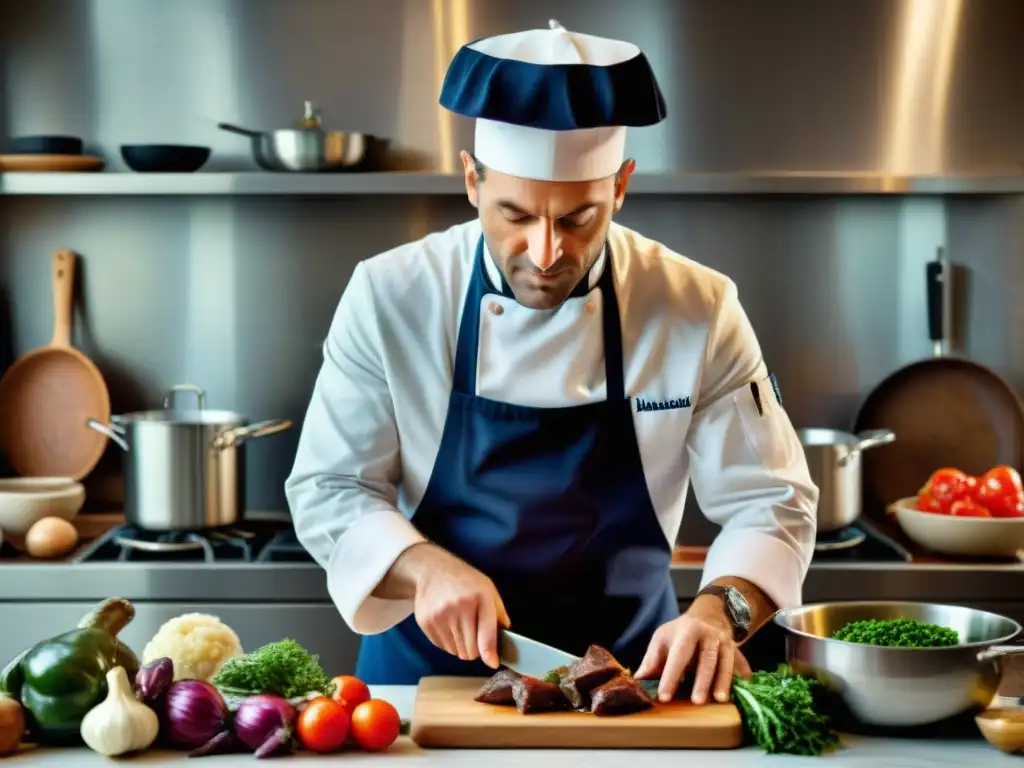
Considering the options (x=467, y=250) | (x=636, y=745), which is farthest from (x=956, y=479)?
(x=636, y=745)

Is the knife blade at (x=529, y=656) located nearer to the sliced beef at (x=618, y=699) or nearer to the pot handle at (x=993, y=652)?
the sliced beef at (x=618, y=699)

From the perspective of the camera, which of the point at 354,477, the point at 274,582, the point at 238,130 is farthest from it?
the point at 238,130

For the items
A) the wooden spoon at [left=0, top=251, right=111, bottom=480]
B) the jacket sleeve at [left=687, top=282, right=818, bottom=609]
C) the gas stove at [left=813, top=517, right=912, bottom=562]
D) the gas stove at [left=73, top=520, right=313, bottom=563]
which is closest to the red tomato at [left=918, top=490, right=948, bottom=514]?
the gas stove at [left=813, top=517, right=912, bottom=562]

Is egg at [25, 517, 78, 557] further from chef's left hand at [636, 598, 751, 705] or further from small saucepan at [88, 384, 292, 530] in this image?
chef's left hand at [636, 598, 751, 705]

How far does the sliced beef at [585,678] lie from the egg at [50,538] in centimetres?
167

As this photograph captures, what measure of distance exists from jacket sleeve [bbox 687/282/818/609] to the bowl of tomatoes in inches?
37.6

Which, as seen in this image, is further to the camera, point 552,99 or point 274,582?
point 274,582

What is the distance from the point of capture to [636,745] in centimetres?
161

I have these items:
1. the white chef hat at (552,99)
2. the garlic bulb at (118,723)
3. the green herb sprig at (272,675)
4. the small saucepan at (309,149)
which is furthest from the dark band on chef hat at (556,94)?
the small saucepan at (309,149)

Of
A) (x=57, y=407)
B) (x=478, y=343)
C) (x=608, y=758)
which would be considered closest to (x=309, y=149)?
(x=57, y=407)

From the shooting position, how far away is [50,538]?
9.78ft

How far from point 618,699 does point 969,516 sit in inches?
62.9

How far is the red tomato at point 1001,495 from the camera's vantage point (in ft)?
9.89

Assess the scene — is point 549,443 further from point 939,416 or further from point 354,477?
point 939,416
